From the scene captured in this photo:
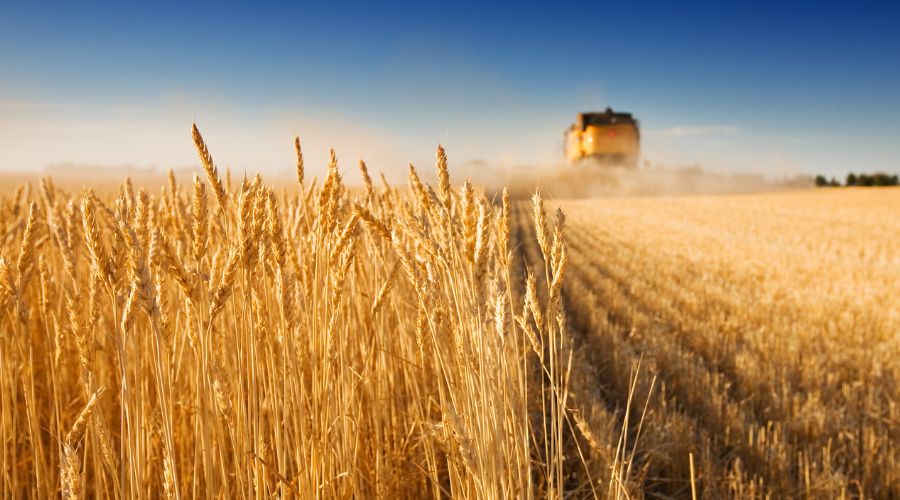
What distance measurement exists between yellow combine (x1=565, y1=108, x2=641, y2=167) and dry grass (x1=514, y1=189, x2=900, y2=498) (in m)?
16.7

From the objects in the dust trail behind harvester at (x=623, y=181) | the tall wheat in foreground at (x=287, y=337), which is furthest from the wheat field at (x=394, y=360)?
the dust trail behind harvester at (x=623, y=181)

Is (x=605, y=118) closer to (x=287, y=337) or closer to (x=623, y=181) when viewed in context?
(x=623, y=181)

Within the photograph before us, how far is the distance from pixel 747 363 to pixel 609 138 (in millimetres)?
23273

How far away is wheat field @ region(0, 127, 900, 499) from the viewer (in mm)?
1346

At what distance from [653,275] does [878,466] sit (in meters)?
4.83

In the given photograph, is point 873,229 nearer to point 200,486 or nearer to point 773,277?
point 773,277

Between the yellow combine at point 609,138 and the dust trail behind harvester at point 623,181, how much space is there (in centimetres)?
70

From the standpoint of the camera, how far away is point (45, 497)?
236 cm

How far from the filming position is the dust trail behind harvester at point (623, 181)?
96.7 feet

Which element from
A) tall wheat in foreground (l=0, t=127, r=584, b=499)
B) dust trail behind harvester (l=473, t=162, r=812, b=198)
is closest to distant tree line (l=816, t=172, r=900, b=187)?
dust trail behind harvester (l=473, t=162, r=812, b=198)

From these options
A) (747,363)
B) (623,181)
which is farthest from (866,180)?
(747,363)

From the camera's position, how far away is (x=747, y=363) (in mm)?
4453

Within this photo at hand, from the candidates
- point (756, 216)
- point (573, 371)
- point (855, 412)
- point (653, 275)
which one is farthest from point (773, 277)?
point (756, 216)

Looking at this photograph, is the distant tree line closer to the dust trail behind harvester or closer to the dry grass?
the dust trail behind harvester
